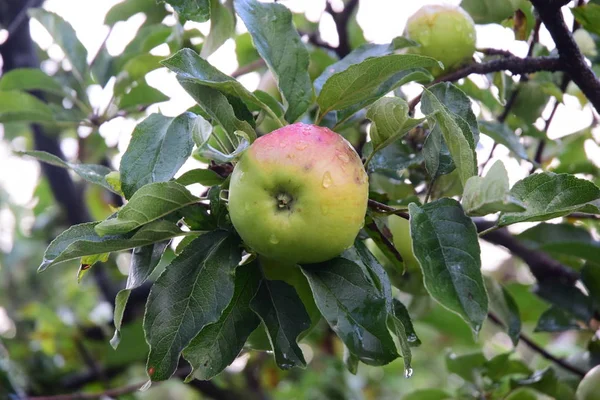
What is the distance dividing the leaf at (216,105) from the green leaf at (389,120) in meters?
0.14

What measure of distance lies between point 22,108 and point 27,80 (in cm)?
7

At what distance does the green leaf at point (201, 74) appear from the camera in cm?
72

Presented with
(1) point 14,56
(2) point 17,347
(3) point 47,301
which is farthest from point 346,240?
(3) point 47,301

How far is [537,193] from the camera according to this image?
2.39 feet

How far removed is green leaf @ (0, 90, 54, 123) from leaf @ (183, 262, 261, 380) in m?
0.79

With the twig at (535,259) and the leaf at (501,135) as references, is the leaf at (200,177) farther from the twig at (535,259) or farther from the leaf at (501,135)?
the twig at (535,259)

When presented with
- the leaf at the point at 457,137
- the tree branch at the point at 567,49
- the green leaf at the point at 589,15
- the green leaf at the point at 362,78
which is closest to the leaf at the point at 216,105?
the green leaf at the point at 362,78

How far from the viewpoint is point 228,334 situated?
0.79 m

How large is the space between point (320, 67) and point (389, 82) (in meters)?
0.54

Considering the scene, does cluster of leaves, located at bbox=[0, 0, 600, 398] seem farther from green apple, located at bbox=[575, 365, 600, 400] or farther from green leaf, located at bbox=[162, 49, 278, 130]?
green apple, located at bbox=[575, 365, 600, 400]

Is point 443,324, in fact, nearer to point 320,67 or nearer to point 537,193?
point 320,67

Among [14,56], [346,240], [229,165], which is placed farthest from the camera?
[14,56]

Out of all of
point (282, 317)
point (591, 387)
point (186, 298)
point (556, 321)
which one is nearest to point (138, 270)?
point (186, 298)

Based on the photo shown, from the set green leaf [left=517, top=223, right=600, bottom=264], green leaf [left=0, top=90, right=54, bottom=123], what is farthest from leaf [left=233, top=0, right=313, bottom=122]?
green leaf [left=0, top=90, right=54, bottom=123]
